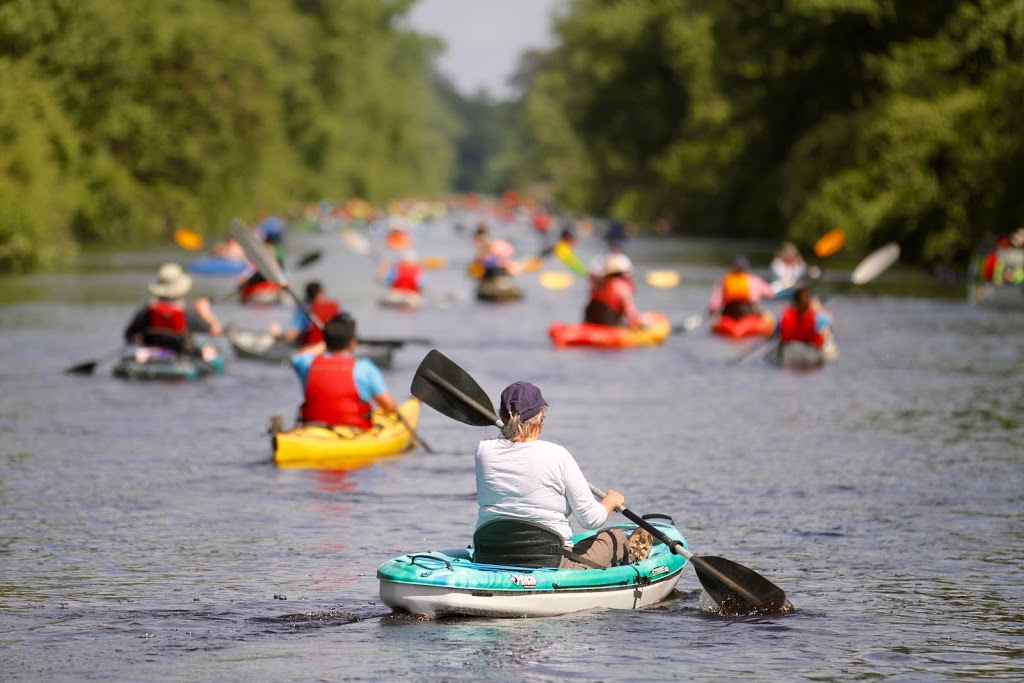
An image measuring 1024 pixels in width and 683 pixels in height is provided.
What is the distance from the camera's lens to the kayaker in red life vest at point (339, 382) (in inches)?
594

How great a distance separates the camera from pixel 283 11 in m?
94.1

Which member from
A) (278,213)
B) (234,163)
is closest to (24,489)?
(234,163)

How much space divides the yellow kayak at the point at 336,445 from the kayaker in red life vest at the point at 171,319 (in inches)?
209

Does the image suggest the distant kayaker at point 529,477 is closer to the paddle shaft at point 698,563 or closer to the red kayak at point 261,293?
the paddle shaft at point 698,563

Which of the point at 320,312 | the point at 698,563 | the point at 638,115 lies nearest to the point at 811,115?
the point at 638,115

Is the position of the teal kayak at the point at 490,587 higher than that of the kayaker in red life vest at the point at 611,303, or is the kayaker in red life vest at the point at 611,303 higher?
the kayaker in red life vest at the point at 611,303

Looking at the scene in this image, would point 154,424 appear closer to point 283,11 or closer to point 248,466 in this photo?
point 248,466

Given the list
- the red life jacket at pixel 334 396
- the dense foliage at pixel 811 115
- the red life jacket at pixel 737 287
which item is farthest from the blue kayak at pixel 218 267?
the red life jacket at pixel 334 396

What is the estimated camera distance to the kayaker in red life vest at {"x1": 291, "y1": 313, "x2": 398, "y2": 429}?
49.5ft

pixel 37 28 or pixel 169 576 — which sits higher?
pixel 37 28

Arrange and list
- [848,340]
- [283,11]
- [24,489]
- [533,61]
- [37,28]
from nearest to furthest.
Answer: [24,489] → [848,340] → [37,28] → [283,11] → [533,61]

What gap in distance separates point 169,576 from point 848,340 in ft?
63.6

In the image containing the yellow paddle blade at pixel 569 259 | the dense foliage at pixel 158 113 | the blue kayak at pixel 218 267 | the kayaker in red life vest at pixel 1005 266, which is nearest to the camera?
the yellow paddle blade at pixel 569 259

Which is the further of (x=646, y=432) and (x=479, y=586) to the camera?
(x=646, y=432)
